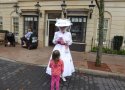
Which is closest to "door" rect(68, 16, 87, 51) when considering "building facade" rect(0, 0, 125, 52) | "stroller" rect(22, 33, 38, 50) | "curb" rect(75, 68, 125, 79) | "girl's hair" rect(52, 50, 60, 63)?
"building facade" rect(0, 0, 125, 52)

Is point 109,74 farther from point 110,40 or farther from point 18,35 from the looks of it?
point 18,35

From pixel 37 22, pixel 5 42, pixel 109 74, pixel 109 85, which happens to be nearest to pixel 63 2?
pixel 37 22

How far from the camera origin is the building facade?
13.9m

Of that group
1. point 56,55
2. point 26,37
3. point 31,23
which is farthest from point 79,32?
point 56,55

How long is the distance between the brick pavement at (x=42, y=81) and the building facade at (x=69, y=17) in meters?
6.55

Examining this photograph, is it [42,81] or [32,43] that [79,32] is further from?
[42,81]

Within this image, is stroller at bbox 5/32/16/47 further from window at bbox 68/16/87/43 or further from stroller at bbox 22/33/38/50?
window at bbox 68/16/87/43

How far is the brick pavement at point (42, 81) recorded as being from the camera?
20.8ft

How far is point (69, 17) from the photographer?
48.4 ft

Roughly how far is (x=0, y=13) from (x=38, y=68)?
10.0 m

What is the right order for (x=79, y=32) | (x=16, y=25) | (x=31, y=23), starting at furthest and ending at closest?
(x=16, y=25) < (x=31, y=23) < (x=79, y=32)

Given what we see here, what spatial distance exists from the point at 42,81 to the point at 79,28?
850 centimetres

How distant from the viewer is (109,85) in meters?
6.83

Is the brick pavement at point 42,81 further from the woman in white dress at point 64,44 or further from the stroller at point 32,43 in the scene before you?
the stroller at point 32,43
